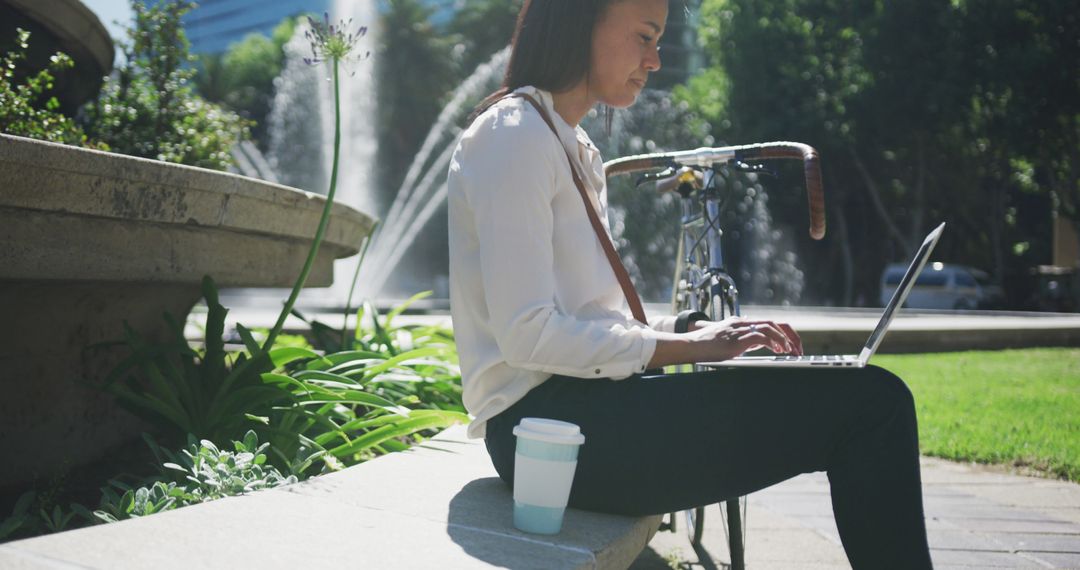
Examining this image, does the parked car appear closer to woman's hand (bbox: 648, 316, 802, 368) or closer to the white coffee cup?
woman's hand (bbox: 648, 316, 802, 368)

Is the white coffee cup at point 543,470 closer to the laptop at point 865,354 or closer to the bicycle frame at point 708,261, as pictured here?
the laptop at point 865,354

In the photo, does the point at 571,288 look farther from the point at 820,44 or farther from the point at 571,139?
the point at 820,44

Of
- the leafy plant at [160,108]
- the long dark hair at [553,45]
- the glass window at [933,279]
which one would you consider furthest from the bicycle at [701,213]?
the glass window at [933,279]

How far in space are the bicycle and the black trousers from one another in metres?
1.19

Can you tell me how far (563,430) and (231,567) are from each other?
599mm

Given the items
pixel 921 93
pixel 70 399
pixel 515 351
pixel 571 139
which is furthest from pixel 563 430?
pixel 921 93

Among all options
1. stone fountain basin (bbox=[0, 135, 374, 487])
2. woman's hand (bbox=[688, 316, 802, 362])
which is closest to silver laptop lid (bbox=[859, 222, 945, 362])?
woman's hand (bbox=[688, 316, 802, 362])

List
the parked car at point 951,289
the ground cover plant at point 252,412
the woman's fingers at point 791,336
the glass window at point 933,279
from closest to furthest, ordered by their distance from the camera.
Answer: the woman's fingers at point 791,336 → the ground cover plant at point 252,412 → the parked car at point 951,289 → the glass window at point 933,279

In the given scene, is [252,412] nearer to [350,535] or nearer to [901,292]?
[350,535]

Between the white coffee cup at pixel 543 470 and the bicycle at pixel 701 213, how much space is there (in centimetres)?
135

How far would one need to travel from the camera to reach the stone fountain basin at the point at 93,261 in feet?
8.43

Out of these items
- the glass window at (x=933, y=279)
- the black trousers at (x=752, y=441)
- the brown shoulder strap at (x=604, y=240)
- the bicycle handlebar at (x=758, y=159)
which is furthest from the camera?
the glass window at (x=933, y=279)

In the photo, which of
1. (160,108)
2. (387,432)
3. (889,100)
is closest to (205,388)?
(387,432)

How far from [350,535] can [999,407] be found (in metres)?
5.31
